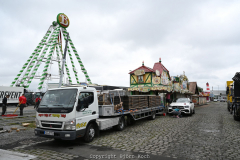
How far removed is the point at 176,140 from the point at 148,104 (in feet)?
21.0

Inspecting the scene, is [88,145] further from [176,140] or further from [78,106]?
[176,140]

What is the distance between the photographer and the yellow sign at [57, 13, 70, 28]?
3619cm

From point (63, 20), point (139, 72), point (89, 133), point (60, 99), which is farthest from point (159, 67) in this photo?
point (63, 20)

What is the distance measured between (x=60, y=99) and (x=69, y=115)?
3.01 ft

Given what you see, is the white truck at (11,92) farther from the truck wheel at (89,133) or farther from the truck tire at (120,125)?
the truck wheel at (89,133)

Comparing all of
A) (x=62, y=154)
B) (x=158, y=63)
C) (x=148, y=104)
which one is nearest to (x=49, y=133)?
(x=62, y=154)

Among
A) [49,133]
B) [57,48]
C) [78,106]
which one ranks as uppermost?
[57,48]

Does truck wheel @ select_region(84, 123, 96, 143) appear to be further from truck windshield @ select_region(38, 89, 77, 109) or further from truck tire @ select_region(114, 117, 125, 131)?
truck tire @ select_region(114, 117, 125, 131)

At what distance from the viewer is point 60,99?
21.8 feet

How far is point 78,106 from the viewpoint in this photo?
638cm

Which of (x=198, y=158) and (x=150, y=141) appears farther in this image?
(x=150, y=141)

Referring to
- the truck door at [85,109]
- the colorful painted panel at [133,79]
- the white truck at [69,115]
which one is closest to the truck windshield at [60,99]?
the white truck at [69,115]

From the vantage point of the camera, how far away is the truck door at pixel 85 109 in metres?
6.38

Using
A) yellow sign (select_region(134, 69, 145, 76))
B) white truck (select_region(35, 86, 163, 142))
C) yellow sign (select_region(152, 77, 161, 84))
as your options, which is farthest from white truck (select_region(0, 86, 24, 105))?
white truck (select_region(35, 86, 163, 142))
